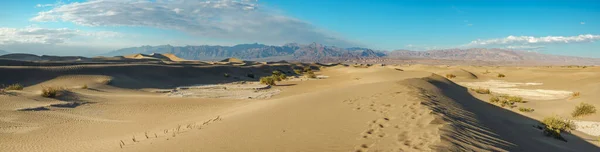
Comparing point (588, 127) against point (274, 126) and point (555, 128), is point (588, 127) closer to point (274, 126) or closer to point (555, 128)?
point (555, 128)

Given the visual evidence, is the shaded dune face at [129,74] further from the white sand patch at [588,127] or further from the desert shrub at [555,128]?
the white sand patch at [588,127]

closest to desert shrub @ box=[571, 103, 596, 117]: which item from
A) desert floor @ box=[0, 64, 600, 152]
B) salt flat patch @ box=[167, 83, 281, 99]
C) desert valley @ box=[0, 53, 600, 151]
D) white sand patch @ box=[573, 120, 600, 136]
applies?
desert valley @ box=[0, 53, 600, 151]

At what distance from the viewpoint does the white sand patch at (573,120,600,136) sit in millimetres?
11936

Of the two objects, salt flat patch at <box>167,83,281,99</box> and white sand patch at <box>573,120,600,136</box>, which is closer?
white sand patch at <box>573,120,600,136</box>

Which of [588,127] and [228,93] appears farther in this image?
[228,93]

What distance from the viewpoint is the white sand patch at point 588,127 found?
470 inches

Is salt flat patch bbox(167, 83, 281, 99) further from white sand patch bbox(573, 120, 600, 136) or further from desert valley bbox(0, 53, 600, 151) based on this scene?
white sand patch bbox(573, 120, 600, 136)

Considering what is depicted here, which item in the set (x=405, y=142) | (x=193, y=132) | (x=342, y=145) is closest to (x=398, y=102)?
(x=405, y=142)

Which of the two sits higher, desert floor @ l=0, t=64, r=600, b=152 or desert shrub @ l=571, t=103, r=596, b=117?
desert floor @ l=0, t=64, r=600, b=152

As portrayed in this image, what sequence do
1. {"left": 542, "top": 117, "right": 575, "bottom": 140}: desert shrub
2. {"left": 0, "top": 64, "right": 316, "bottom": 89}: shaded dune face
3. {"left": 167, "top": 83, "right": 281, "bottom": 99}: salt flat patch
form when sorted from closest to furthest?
{"left": 542, "top": 117, "right": 575, "bottom": 140}: desert shrub
{"left": 167, "top": 83, "right": 281, "bottom": 99}: salt flat patch
{"left": 0, "top": 64, "right": 316, "bottom": 89}: shaded dune face

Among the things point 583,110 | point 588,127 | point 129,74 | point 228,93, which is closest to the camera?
point 588,127

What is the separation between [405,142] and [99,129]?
796 cm

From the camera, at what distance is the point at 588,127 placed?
12.7m

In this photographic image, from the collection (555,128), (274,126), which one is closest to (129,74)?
(274,126)
